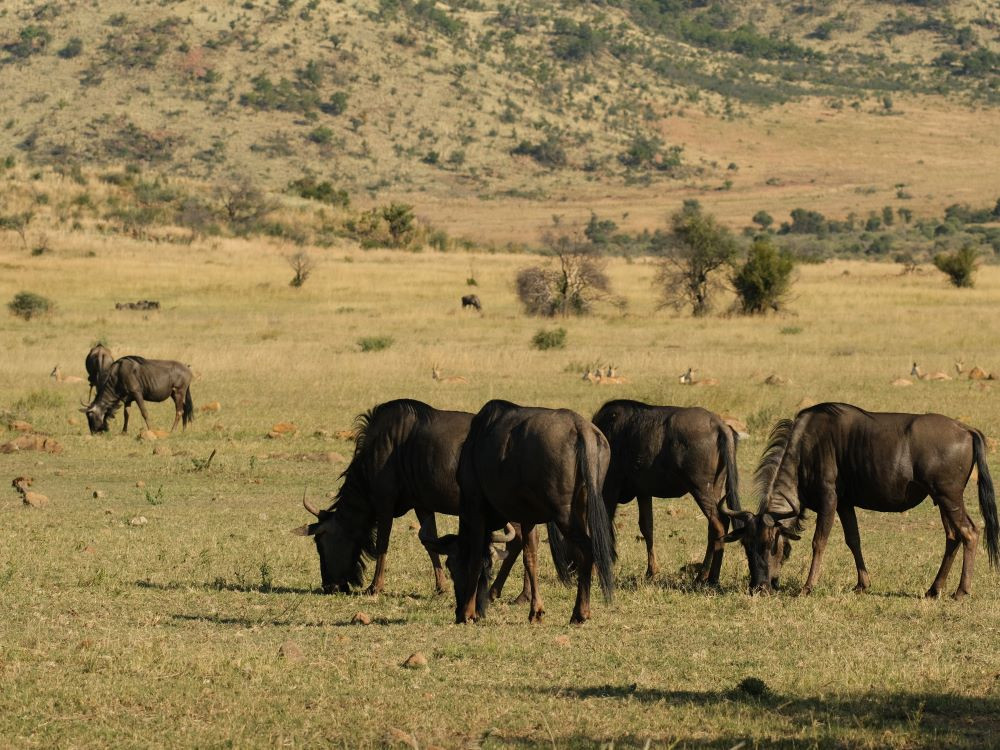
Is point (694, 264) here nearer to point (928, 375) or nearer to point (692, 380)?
point (928, 375)

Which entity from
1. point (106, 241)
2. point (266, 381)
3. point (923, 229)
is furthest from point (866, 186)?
point (266, 381)

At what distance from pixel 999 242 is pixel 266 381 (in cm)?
6828

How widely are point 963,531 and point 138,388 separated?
13584 mm

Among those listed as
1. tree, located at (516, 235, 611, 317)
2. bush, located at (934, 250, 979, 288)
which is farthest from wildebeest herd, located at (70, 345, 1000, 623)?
bush, located at (934, 250, 979, 288)

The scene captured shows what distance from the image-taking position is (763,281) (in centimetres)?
4253

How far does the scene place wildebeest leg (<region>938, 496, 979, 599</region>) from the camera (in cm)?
1085

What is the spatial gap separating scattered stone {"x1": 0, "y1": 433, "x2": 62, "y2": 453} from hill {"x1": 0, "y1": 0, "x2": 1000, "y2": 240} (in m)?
75.5

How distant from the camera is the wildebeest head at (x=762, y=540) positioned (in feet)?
35.7

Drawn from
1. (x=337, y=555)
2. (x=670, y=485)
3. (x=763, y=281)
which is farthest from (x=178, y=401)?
(x=763, y=281)

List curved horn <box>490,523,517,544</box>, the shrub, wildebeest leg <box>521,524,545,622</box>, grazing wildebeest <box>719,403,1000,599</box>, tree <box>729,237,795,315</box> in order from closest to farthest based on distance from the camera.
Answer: wildebeest leg <box>521,524,545,622</box>, curved horn <box>490,523,517,544</box>, grazing wildebeest <box>719,403,1000,599</box>, the shrub, tree <box>729,237,795,315</box>

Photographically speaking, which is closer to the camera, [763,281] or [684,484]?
[684,484]

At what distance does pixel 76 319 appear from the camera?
128 feet

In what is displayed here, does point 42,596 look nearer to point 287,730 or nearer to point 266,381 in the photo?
point 287,730

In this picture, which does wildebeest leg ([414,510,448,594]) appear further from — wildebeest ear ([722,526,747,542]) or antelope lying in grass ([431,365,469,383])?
antelope lying in grass ([431,365,469,383])
